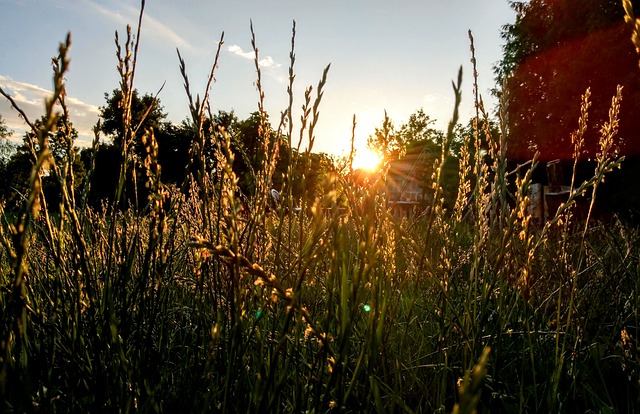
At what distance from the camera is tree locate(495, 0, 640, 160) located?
62.7 ft

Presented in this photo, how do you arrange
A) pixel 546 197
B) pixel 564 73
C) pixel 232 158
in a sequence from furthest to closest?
pixel 564 73 → pixel 546 197 → pixel 232 158

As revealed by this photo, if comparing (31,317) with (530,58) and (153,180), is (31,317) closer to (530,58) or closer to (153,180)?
(153,180)

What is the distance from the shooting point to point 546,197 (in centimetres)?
939

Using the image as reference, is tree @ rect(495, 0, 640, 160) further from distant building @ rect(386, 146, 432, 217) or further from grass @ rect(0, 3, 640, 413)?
grass @ rect(0, 3, 640, 413)

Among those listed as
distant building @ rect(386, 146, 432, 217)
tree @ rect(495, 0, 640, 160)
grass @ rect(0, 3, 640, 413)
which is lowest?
grass @ rect(0, 3, 640, 413)

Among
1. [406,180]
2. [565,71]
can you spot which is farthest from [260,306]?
[565,71]

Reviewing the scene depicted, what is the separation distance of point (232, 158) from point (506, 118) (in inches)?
27.5

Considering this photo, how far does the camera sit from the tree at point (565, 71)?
62.7 ft

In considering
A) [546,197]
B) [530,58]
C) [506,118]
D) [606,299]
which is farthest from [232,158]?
[530,58]

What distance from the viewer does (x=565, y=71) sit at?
21203 millimetres

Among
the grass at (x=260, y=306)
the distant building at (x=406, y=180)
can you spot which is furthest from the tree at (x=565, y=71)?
the grass at (x=260, y=306)

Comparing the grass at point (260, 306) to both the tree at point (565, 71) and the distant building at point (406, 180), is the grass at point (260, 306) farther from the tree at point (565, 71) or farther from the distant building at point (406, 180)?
the tree at point (565, 71)

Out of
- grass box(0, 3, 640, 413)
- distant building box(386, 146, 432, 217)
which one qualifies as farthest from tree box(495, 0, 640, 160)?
grass box(0, 3, 640, 413)

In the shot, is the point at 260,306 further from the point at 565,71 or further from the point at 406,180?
the point at 565,71
